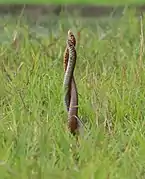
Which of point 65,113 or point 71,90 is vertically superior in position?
point 71,90

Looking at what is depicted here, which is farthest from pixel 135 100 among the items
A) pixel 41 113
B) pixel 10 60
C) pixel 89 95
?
pixel 10 60

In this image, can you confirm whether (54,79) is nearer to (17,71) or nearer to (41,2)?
(17,71)

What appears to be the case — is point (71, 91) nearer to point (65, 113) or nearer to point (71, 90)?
point (71, 90)

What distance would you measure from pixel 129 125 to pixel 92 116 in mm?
Answer: 178

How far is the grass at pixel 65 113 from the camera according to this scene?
2980 mm

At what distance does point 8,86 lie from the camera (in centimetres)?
410

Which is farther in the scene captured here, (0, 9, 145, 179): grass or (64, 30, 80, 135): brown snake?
(64, 30, 80, 135): brown snake

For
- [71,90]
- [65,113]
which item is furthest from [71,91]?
[65,113]

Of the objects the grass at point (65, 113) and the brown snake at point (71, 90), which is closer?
the grass at point (65, 113)

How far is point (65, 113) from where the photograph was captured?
12.1 ft

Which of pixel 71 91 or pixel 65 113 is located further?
pixel 65 113

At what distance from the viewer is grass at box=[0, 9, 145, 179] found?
2.98 meters

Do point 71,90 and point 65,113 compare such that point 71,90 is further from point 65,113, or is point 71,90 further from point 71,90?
point 65,113

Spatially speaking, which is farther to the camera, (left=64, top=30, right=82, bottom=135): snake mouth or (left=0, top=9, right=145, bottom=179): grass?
(left=64, top=30, right=82, bottom=135): snake mouth
